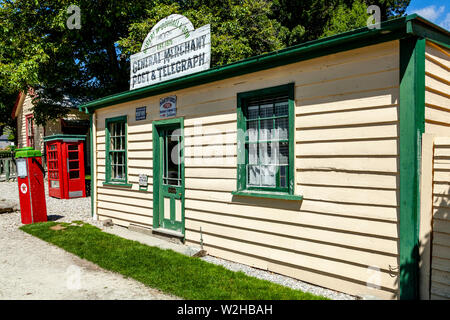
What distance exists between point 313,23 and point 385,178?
59.4ft

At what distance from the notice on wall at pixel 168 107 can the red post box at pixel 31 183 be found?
141 inches

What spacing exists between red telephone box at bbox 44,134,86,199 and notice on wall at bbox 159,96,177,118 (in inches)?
287

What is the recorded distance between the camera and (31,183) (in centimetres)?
870

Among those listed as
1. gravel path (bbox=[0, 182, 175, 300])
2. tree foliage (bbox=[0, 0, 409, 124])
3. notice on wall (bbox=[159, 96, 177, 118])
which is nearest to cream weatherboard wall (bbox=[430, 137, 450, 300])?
Result: gravel path (bbox=[0, 182, 175, 300])

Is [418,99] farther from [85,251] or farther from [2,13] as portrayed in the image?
[2,13]

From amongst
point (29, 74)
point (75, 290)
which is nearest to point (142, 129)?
point (75, 290)

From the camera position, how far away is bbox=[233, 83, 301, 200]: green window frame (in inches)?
201

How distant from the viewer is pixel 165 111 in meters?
7.29

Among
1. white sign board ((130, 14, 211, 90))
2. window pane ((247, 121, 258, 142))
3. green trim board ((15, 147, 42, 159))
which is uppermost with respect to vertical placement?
white sign board ((130, 14, 211, 90))

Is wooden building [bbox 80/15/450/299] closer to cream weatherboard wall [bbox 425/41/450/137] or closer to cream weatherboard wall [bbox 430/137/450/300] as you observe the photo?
cream weatherboard wall [bbox 425/41/450/137]

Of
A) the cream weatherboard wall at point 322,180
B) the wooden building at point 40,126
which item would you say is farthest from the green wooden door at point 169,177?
the wooden building at point 40,126

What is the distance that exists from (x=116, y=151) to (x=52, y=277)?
4198mm

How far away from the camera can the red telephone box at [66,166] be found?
1343cm

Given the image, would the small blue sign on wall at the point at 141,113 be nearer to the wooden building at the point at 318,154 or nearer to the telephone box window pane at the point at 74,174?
the wooden building at the point at 318,154
